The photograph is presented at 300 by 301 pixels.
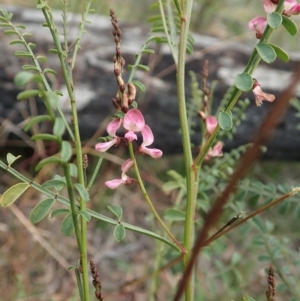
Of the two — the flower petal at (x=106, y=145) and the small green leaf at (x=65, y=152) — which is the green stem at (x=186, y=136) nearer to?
the flower petal at (x=106, y=145)

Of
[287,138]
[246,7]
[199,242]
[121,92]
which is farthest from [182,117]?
[246,7]

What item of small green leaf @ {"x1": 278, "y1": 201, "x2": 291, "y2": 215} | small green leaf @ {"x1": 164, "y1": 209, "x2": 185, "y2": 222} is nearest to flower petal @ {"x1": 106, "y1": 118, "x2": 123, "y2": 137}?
small green leaf @ {"x1": 164, "y1": 209, "x2": 185, "y2": 222}

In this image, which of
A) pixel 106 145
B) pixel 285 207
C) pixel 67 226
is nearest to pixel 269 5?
pixel 106 145

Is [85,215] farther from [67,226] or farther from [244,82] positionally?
[244,82]

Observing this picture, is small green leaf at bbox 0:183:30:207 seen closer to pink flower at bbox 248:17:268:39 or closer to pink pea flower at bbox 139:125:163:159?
pink pea flower at bbox 139:125:163:159

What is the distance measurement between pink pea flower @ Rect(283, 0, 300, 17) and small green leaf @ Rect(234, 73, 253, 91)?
104mm

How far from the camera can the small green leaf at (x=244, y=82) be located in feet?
1.95

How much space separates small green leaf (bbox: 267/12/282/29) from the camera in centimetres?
57

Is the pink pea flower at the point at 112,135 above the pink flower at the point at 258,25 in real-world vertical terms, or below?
below

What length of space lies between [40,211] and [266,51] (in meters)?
0.32

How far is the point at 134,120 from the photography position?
61 centimetres

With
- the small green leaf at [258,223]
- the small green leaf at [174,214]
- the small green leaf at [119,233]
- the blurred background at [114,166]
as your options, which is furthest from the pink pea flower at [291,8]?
the blurred background at [114,166]

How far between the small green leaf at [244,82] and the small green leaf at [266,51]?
0.09ft

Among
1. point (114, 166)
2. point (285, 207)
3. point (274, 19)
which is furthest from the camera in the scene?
point (114, 166)
